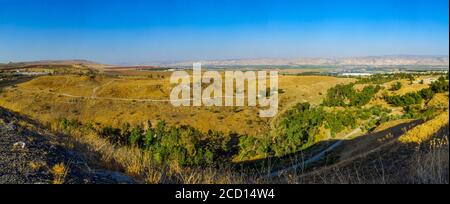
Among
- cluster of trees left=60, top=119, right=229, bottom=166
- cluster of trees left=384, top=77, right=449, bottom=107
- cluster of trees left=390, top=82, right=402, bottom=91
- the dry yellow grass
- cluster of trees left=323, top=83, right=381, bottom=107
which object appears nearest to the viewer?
the dry yellow grass

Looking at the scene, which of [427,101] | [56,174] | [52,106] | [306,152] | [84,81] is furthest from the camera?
[84,81]

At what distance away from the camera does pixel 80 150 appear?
7320 mm

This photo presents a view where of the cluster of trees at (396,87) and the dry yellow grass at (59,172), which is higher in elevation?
the cluster of trees at (396,87)

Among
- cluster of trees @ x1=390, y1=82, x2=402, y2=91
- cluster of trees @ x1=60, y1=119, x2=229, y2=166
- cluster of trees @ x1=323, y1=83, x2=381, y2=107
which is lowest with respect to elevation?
cluster of trees @ x1=60, y1=119, x2=229, y2=166

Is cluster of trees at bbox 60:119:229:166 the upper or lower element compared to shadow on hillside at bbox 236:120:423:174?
lower

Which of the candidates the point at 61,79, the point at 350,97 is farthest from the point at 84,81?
the point at 350,97

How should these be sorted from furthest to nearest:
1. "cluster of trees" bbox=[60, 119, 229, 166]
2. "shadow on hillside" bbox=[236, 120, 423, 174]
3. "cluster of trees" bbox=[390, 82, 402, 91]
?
1. "cluster of trees" bbox=[390, 82, 402, 91]
2. "cluster of trees" bbox=[60, 119, 229, 166]
3. "shadow on hillside" bbox=[236, 120, 423, 174]

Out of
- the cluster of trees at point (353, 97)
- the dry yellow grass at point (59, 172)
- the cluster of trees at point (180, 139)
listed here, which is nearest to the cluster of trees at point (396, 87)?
the cluster of trees at point (353, 97)

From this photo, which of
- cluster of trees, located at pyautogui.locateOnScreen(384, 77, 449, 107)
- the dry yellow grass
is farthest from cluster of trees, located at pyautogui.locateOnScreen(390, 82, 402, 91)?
the dry yellow grass

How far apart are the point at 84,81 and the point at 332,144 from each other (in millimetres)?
63566

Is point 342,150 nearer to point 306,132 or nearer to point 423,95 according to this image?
point 306,132

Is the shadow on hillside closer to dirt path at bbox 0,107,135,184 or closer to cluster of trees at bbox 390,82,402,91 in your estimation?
dirt path at bbox 0,107,135,184

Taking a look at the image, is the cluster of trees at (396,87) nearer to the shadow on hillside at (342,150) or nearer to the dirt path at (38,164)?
the shadow on hillside at (342,150)
